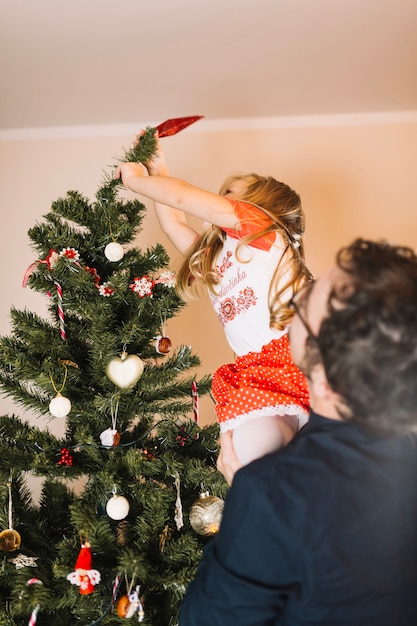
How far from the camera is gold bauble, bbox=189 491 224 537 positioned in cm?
113

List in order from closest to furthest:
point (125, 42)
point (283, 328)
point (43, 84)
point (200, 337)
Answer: point (283, 328), point (125, 42), point (43, 84), point (200, 337)

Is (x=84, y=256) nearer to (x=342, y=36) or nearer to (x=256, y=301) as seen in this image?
(x=256, y=301)

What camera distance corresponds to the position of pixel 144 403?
1202 millimetres

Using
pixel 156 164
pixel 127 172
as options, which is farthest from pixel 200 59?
pixel 127 172

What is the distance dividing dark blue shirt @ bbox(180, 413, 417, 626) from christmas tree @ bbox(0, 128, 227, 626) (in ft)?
1.24

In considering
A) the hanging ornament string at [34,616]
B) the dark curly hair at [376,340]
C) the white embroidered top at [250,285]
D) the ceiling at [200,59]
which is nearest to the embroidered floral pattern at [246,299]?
the white embroidered top at [250,285]

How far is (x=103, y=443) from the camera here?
1134 mm

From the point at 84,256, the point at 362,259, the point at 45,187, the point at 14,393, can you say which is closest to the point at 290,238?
the point at 84,256

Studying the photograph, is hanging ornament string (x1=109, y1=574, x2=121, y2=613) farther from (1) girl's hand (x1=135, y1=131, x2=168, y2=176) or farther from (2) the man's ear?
(1) girl's hand (x1=135, y1=131, x2=168, y2=176)

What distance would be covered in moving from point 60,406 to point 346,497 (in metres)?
0.63

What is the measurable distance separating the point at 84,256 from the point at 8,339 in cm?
25

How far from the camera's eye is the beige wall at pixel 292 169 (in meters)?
2.16

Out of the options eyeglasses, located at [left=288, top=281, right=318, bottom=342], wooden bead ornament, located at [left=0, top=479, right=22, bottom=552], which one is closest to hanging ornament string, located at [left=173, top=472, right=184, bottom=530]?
wooden bead ornament, located at [left=0, top=479, right=22, bottom=552]

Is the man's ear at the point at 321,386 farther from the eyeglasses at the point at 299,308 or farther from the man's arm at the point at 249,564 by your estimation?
the man's arm at the point at 249,564
